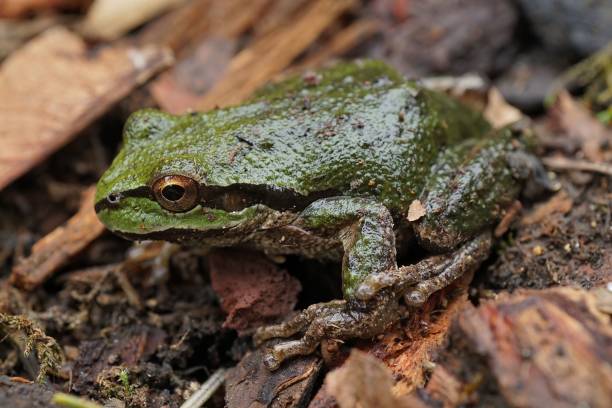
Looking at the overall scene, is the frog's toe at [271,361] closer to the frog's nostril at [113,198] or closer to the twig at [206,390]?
the twig at [206,390]

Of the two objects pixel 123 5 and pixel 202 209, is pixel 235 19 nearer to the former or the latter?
pixel 123 5

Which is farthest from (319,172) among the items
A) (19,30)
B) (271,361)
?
(19,30)

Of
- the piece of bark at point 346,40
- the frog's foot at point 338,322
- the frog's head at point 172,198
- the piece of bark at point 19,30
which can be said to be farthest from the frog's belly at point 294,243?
the piece of bark at point 19,30

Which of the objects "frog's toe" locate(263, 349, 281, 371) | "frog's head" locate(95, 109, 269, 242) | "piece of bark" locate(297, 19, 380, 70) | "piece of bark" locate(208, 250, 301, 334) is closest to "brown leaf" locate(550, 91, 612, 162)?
"piece of bark" locate(297, 19, 380, 70)

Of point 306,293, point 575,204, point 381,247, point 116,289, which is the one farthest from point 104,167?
point 575,204

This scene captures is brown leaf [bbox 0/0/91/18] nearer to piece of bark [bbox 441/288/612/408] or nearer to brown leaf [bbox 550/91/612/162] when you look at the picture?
brown leaf [bbox 550/91/612/162]
